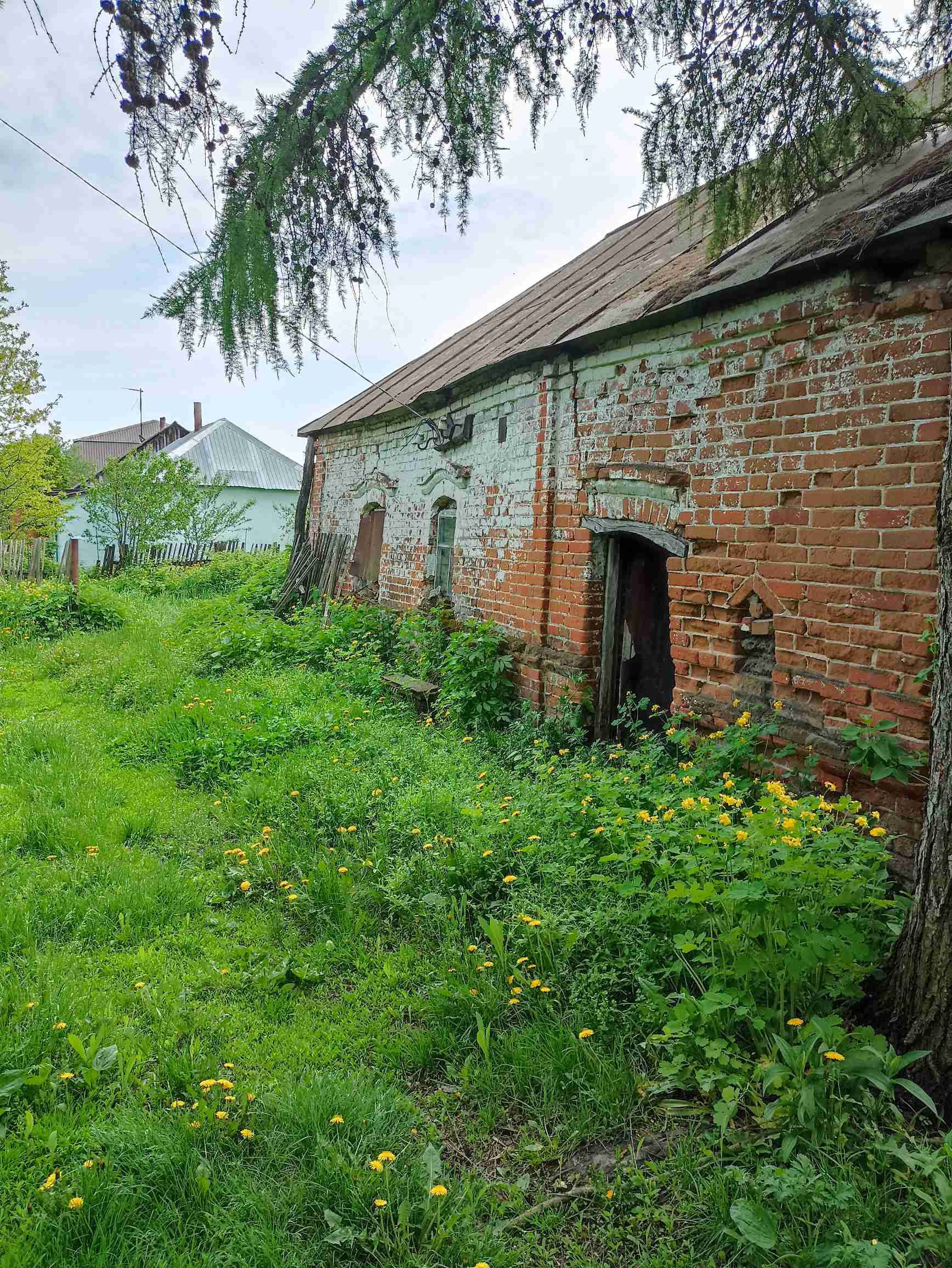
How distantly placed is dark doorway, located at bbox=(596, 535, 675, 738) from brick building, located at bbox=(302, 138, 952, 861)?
0.7 inches

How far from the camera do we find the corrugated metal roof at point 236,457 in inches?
1326

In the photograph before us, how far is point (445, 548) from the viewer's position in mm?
8523

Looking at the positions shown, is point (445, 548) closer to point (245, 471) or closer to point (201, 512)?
point (201, 512)

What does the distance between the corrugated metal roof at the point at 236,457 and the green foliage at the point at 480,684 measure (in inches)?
1135

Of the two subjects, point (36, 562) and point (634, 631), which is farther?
point (36, 562)

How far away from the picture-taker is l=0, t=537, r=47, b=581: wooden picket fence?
14.7 metres

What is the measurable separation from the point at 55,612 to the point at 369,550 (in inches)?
198

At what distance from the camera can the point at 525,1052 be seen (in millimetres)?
2684

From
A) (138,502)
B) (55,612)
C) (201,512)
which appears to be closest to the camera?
(55,612)

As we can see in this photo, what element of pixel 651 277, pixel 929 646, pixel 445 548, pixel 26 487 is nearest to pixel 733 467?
pixel 929 646

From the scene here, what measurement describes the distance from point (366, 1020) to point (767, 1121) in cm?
150

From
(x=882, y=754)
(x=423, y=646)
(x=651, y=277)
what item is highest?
(x=651, y=277)

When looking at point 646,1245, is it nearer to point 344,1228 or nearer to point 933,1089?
point 344,1228

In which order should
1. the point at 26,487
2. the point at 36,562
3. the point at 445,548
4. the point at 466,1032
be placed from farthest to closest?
the point at 26,487 → the point at 36,562 → the point at 445,548 → the point at 466,1032
